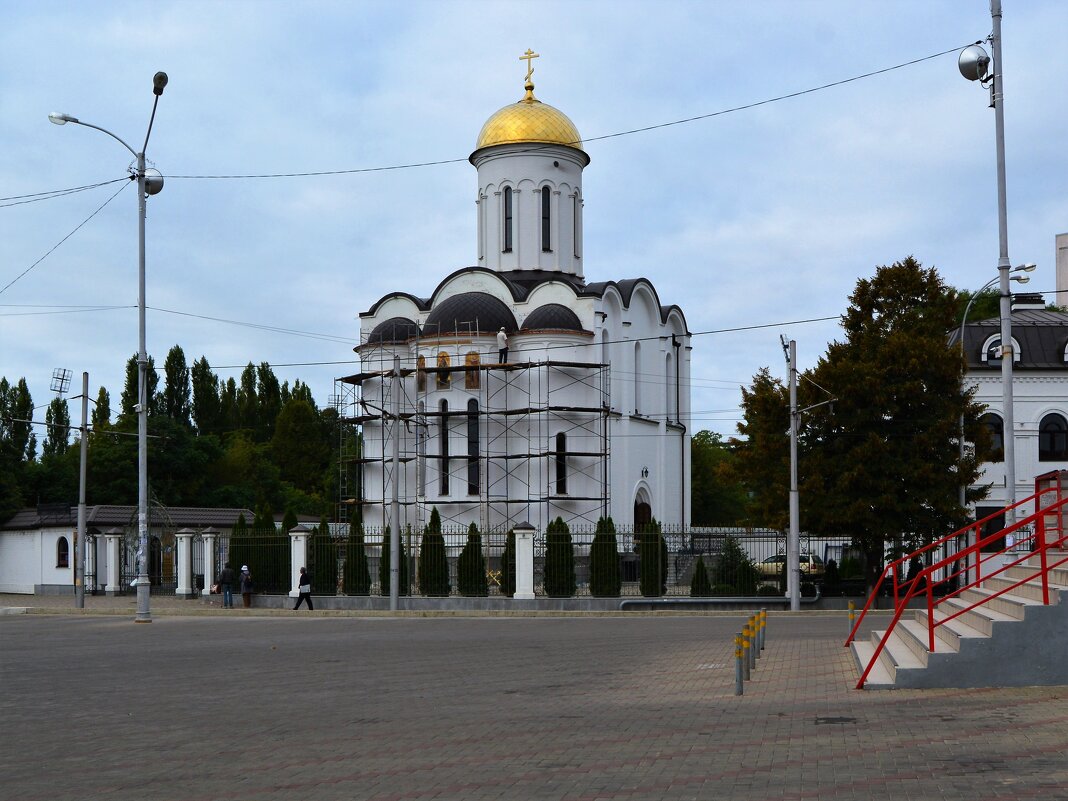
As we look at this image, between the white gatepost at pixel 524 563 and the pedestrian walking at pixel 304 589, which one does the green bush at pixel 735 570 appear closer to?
the white gatepost at pixel 524 563

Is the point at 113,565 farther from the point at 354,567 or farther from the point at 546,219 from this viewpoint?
the point at 546,219

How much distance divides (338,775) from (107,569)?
4027 cm

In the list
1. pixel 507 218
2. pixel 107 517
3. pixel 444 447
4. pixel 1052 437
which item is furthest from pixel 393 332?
pixel 1052 437

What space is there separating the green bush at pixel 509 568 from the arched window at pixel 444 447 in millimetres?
11169

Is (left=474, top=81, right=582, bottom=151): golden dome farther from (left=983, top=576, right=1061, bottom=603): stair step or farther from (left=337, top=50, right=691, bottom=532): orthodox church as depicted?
(left=983, top=576, right=1061, bottom=603): stair step

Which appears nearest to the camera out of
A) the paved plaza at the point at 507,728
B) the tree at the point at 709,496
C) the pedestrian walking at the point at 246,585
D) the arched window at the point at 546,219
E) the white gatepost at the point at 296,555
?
the paved plaza at the point at 507,728

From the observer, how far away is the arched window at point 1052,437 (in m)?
45.8

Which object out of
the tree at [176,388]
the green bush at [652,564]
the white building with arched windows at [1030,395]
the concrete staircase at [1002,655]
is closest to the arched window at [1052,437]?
the white building with arched windows at [1030,395]

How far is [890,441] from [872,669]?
19.7 m

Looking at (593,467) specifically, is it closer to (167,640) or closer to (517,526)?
(517,526)

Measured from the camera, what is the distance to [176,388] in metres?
81.2

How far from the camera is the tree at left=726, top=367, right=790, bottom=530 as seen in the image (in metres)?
35.4

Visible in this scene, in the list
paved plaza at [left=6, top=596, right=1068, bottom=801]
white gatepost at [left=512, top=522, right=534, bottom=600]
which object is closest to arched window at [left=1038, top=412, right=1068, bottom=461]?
white gatepost at [left=512, top=522, right=534, bottom=600]

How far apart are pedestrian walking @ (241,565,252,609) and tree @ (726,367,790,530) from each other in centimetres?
1479
